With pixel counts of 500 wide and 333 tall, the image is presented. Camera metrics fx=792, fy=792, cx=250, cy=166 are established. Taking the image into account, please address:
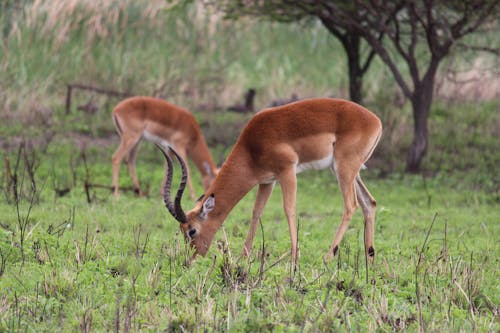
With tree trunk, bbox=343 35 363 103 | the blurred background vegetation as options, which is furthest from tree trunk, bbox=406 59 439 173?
tree trunk, bbox=343 35 363 103

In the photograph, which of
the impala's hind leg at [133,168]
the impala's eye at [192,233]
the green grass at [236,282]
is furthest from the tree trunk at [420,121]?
the impala's eye at [192,233]

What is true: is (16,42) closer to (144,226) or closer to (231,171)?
(144,226)

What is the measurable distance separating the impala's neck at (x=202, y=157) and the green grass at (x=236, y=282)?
9.77ft

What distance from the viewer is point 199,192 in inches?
427

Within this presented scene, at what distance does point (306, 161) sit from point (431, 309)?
6.65 feet

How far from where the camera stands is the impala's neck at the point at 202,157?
10867mm

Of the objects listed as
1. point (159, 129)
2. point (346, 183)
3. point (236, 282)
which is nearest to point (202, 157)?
point (159, 129)

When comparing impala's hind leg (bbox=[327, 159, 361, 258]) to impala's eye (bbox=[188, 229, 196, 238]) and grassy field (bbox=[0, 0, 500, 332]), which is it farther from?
impala's eye (bbox=[188, 229, 196, 238])

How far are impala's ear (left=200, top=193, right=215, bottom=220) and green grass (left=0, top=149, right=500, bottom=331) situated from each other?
0.85ft

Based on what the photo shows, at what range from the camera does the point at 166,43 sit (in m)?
17.9

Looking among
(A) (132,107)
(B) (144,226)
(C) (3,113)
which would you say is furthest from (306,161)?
(C) (3,113)

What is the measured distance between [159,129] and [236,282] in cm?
611

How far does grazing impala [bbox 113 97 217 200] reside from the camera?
1064 cm

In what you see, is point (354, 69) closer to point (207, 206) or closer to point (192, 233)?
point (207, 206)
